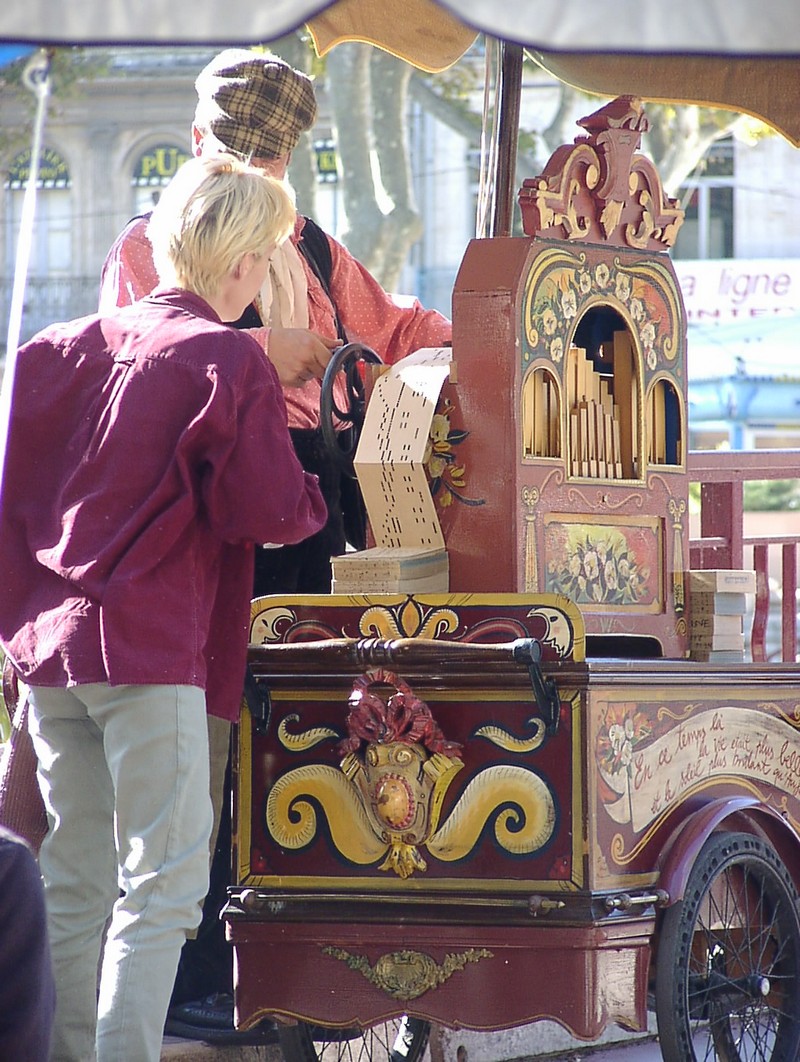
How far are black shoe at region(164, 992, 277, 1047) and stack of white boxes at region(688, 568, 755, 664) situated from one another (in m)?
1.22

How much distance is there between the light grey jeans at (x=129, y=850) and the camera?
2.91m

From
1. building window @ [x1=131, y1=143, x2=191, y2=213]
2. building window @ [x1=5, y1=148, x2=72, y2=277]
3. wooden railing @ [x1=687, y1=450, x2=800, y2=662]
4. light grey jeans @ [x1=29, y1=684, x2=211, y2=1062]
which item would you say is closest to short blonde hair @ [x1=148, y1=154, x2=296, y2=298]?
light grey jeans @ [x1=29, y1=684, x2=211, y2=1062]

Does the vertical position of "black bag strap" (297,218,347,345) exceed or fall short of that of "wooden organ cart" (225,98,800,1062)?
it exceeds it

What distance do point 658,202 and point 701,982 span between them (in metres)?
1.64

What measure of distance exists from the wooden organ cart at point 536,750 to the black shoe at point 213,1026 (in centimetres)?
11

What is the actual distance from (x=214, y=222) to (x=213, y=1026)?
68.3 inches

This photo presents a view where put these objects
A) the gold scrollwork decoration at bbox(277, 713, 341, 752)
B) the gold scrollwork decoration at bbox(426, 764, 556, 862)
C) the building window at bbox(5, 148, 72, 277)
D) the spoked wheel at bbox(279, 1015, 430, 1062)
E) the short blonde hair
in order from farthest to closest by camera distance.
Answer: the building window at bbox(5, 148, 72, 277) → the spoked wheel at bbox(279, 1015, 430, 1062) → the gold scrollwork decoration at bbox(277, 713, 341, 752) → the gold scrollwork decoration at bbox(426, 764, 556, 862) → the short blonde hair

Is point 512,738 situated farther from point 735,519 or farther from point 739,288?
point 739,288

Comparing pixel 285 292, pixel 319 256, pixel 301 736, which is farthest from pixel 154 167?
pixel 301 736

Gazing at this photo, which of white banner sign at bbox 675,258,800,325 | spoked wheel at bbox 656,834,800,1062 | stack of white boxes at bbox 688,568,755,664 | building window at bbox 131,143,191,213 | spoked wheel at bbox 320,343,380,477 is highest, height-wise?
building window at bbox 131,143,191,213

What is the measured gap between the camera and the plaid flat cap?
3.94 metres

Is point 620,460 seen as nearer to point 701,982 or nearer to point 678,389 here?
point 678,389

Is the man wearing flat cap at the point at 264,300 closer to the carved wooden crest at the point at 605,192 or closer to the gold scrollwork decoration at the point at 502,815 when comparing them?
the carved wooden crest at the point at 605,192

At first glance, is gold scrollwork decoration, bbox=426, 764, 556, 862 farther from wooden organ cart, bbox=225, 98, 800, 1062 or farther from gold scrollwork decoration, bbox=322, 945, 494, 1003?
gold scrollwork decoration, bbox=322, 945, 494, 1003
